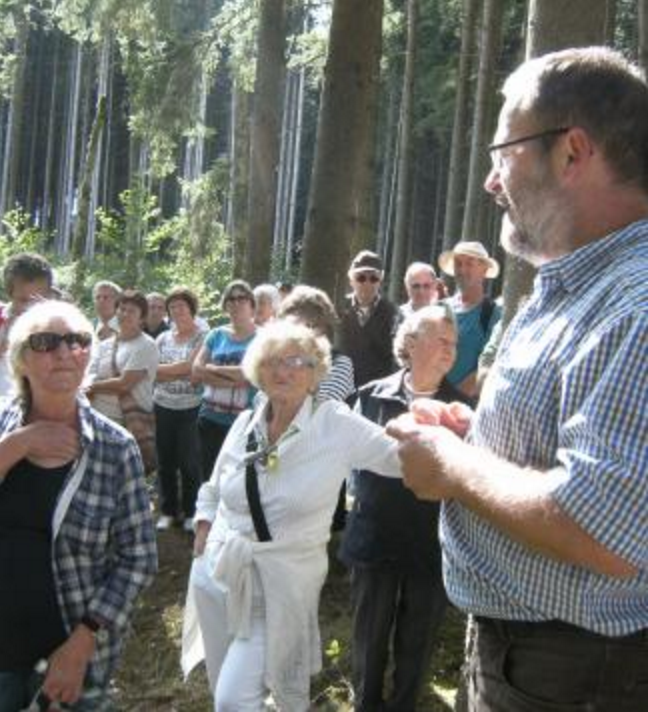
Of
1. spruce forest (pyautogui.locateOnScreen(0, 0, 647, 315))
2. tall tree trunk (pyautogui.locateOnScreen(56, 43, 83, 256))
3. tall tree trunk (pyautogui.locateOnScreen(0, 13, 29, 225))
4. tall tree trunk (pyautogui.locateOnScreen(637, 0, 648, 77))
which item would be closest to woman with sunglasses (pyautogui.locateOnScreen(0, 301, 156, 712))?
spruce forest (pyautogui.locateOnScreen(0, 0, 647, 315))

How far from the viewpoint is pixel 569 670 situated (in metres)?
1.80

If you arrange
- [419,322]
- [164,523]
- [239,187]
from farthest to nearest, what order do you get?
[239,187] → [164,523] → [419,322]

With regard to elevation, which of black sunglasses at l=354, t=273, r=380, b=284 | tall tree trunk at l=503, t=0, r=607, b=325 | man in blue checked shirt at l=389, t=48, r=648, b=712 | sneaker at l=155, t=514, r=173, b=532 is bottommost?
sneaker at l=155, t=514, r=173, b=532

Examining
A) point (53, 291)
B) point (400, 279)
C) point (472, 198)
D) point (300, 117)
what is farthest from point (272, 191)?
→ point (300, 117)

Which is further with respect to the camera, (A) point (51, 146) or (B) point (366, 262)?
(A) point (51, 146)

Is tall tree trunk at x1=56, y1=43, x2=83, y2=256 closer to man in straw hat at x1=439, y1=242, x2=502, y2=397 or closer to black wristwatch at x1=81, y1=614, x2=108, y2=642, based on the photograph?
man in straw hat at x1=439, y1=242, x2=502, y2=397

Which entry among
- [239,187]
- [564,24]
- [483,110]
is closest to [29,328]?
[564,24]

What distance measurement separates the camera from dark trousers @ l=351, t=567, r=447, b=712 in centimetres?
417

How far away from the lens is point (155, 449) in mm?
7812

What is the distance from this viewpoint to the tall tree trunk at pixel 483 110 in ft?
46.3

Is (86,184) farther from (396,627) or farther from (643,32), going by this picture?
(396,627)

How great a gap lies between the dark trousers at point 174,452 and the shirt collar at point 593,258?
6.00m

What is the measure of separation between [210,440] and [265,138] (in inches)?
258

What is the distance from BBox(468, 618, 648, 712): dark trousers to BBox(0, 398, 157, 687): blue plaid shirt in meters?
1.57
